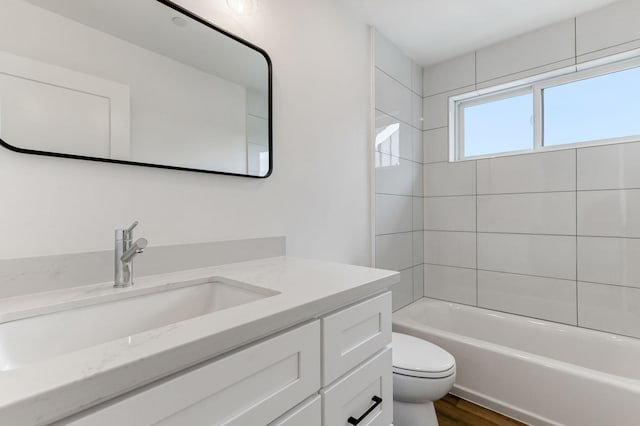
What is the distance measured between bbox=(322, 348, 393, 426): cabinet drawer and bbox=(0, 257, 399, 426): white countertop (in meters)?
0.20

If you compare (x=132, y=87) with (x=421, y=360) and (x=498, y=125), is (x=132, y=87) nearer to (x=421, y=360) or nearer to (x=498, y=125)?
(x=421, y=360)

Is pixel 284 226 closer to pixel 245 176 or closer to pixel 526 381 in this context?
pixel 245 176

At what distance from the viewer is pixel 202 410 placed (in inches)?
19.3

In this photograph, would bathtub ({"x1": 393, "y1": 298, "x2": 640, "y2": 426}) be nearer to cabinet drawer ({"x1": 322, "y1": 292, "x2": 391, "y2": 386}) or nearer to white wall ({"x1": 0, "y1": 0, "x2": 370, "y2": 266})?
white wall ({"x1": 0, "y1": 0, "x2": 370, "y2": 266})

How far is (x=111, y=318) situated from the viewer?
2.44ft

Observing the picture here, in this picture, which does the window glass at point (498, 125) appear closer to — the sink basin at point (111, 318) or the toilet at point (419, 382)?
the toilet at point (419, 382)

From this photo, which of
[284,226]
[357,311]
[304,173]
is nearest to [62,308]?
[357,311]

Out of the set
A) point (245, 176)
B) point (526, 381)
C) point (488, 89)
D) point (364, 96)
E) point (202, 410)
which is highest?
point (488, 89)

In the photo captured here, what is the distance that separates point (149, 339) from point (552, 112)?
2.67m

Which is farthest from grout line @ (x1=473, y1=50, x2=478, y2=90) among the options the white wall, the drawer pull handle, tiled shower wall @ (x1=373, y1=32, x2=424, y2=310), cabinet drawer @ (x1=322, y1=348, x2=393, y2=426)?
the drawer pull handle

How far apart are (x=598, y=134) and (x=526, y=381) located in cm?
159

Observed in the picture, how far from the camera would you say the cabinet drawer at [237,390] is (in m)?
0.42

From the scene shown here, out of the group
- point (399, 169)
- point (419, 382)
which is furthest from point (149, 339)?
point (399, 169)

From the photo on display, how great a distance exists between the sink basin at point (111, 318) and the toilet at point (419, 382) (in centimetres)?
92
